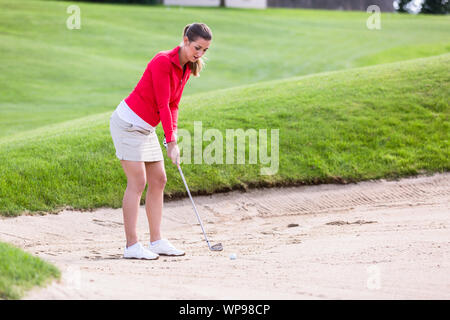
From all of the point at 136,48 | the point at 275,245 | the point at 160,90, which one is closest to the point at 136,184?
the point at 160,90

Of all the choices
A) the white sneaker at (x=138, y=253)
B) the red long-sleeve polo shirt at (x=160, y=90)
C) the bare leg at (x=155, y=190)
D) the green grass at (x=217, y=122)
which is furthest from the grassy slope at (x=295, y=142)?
the red long-sleeve polo shirt at (x=160, y=90)

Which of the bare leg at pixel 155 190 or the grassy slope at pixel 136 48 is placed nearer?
the bare leg at pixel 155 190

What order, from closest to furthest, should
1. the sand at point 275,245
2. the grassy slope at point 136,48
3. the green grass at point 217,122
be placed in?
the sand at point 275,245
the green grass at point 217,122
the grassy slope at point 136,48

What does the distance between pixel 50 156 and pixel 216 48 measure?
19.9 m

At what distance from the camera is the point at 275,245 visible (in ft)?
20.3

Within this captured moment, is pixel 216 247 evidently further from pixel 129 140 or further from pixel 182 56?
pixel 182 56

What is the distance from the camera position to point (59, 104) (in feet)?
58.5

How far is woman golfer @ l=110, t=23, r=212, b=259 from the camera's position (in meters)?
5.20

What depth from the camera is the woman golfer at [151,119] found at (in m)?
5.20

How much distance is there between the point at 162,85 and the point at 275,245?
223 centimetres

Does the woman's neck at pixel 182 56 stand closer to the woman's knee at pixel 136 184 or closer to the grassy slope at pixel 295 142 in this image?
the woman's knee at pixel 136 184

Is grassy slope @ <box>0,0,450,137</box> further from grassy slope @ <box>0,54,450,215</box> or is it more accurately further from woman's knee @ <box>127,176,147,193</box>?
woman's knee @ <box>127,176,147,193</box>

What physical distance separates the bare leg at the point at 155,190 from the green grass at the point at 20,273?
1.49m
